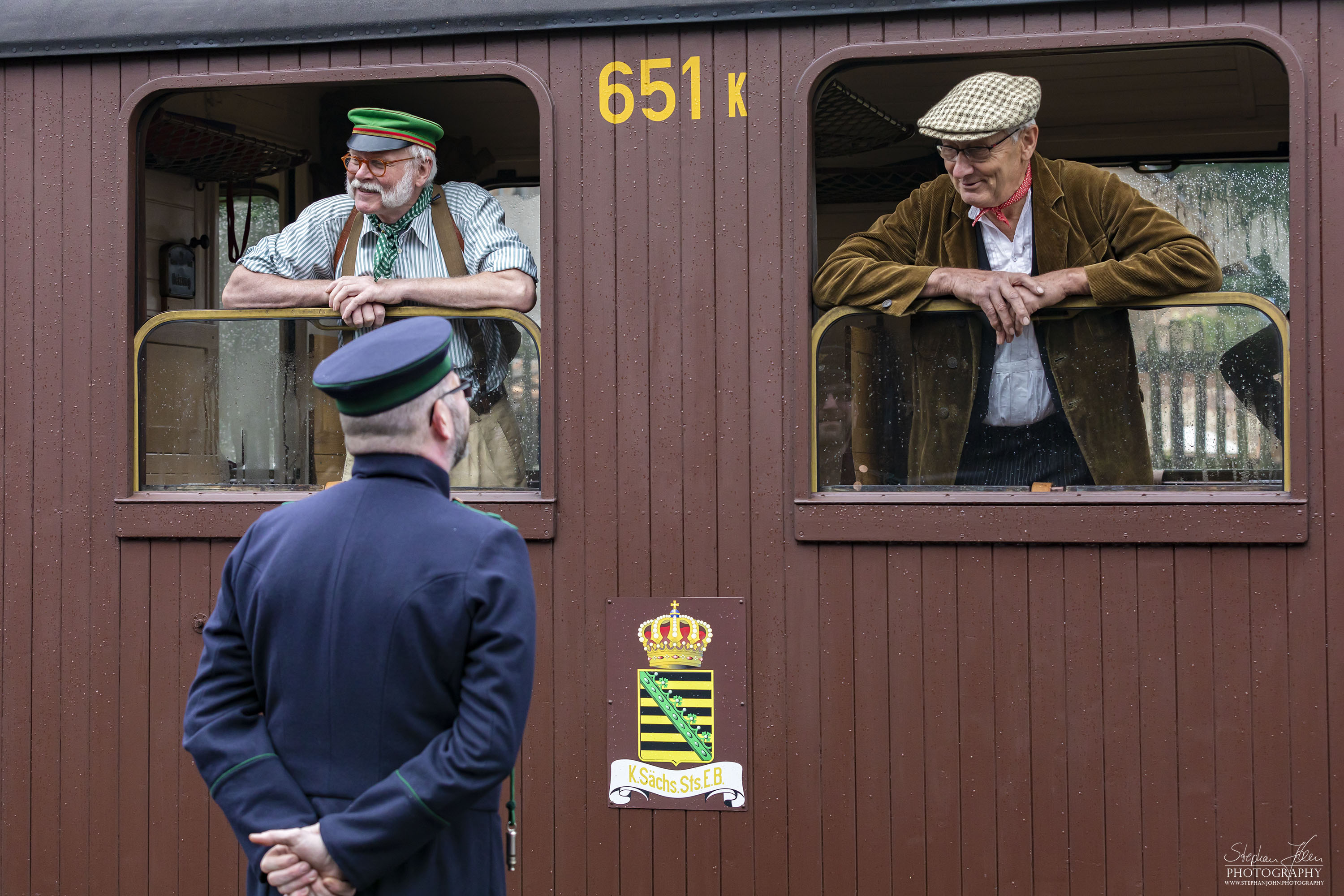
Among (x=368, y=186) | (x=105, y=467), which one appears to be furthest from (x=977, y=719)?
(x=105, y=467)

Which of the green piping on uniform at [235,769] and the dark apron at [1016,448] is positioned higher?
the dark apron at [1016,448]

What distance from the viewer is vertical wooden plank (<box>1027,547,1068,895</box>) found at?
3.23 meters

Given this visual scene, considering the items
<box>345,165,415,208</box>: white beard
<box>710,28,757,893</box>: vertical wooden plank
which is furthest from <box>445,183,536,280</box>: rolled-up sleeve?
<box>710,28,757,893</box>: vertical wooden plank

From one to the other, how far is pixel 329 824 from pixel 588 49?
2.29 meters

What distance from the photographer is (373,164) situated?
3582 mm

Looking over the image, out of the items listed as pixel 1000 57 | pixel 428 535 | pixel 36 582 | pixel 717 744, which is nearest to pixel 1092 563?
pixel 717 744

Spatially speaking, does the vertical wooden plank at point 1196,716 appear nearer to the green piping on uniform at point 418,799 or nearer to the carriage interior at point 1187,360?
the carriage interior at point 1187,360

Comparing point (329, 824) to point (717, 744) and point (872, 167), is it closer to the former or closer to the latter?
point (717, 744)

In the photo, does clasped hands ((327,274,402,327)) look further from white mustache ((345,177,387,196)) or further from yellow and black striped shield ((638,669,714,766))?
yellow and black striped shield ((638,669,714,766))

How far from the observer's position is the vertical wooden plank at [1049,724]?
323 centimetres

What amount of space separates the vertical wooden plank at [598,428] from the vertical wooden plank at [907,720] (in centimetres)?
75

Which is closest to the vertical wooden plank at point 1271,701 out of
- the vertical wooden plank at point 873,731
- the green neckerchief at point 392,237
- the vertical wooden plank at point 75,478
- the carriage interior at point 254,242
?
the vertical wooden plank at point 873,731

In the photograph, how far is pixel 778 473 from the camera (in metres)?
3.38

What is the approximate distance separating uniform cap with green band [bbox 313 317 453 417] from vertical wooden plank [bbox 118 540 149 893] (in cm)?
186
